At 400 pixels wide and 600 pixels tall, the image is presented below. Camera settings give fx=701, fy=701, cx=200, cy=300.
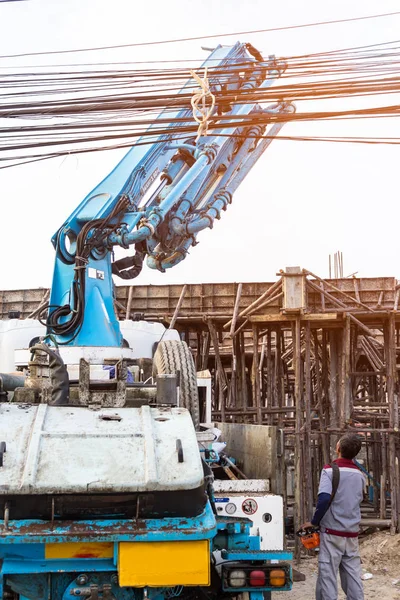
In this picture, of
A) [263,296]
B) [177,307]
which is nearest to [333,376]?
[263,296]

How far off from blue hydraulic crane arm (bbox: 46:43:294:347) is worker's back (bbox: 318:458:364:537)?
493 centimetres

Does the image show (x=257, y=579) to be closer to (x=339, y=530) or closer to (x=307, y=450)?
(x=339, y=530)

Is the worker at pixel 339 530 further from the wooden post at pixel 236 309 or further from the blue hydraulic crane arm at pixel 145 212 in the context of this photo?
the wooden post at pixel 236 309

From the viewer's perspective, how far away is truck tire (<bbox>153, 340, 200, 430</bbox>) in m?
6.91

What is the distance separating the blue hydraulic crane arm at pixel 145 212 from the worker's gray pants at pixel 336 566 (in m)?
5.07

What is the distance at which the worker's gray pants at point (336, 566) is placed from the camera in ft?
19.6

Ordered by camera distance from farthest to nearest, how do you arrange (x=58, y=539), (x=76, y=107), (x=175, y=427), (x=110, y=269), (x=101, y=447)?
(x=110, y=269), (x=76, y=107), (x=175, y=427), (x=101, y=447), (x=58, y=539)

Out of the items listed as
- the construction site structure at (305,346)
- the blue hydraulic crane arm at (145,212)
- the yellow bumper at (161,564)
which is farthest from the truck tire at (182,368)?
the construction site structure at (305,346)

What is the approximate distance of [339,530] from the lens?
6.00 meters

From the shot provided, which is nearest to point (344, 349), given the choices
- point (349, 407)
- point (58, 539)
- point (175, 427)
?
point (349, 407)

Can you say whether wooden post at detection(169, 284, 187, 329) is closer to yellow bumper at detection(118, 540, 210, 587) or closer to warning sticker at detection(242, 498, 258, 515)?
warning sticker at detection(242, 498, 258, 515)

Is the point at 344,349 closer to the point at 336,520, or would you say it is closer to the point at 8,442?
the point at 336,520

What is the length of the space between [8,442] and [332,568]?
120 inches

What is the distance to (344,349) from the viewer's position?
1545 centimetres
